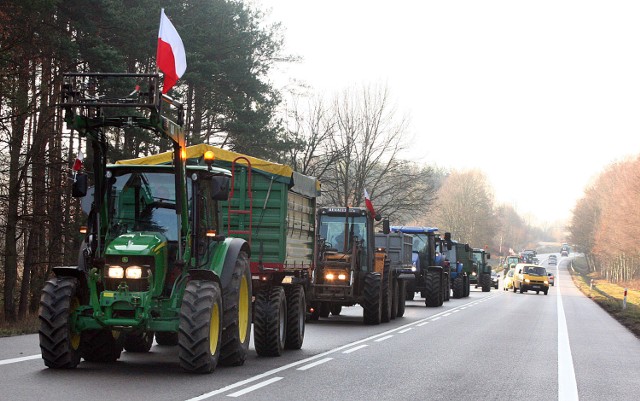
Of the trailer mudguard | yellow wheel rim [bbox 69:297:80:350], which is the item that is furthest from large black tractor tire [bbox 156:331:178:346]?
yellow wheel rim [bbox 69:297:80:350]

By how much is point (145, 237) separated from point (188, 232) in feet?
2.03

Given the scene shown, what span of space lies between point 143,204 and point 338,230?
40.3 ft

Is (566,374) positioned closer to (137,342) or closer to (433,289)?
(137,342)

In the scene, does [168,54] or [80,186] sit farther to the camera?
[80,186]

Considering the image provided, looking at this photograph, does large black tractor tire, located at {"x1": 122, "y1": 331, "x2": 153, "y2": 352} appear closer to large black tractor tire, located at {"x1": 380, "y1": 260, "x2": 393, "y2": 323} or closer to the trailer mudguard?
the trailer mudguard

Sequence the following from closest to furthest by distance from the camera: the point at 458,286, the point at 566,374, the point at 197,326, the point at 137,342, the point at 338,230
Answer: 1. the point at 197,326
2. the point at 566,374
3. the point at 137,342
4. the point at 338,230
5. the point at 458,286

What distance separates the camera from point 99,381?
9.91 meters

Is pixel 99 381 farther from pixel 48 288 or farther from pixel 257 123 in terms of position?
pixel 257 123

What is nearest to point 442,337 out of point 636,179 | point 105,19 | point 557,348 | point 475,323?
point 557,348

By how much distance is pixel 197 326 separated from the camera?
1036 cm

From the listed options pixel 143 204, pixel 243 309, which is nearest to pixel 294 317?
pixel 243 309

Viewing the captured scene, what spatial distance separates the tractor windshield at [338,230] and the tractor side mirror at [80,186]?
41.7ft

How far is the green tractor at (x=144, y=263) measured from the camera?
10266 mm

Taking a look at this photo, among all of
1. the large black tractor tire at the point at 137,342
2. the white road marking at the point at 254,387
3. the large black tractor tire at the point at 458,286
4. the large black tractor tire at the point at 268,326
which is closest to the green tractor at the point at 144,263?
the white road marking at the point at 254,387
